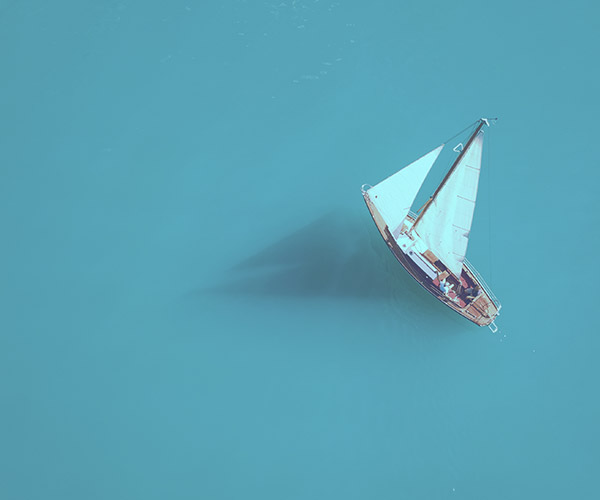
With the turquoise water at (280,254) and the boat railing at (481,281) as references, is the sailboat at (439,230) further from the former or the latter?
the turquoise water at (280,254)

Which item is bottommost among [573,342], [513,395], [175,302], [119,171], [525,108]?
[513,395]

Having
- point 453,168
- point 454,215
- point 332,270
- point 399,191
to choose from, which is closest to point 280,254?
point 332,270

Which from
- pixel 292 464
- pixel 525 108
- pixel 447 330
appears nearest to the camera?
pixel 292 464

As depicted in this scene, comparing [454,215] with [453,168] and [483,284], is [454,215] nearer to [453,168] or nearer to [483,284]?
[453,168]

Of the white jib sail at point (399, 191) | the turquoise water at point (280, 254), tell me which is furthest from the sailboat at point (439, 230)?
the turquoise water at point (280, 254)

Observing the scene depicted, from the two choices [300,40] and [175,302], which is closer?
[175,302]

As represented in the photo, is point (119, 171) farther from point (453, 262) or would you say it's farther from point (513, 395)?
point (513, 395)

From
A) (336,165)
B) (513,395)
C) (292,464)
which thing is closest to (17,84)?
(336,165)
